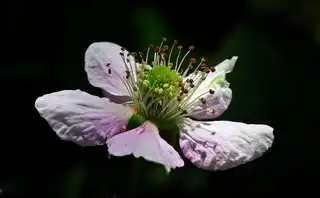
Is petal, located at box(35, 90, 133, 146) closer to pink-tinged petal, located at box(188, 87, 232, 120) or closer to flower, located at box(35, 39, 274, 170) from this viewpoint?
flower, located at box(35, 39, 274, 170)

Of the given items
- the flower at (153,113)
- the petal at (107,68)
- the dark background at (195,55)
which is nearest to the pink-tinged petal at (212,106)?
the flower at (153,113)

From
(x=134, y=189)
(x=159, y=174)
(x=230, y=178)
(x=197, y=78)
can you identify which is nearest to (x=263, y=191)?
(x=230, y=178)

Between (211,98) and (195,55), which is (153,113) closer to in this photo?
(211,98)

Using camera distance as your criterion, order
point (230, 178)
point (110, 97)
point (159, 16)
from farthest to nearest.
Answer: point (159, 16) < point (230, 178) < point (110, 97)

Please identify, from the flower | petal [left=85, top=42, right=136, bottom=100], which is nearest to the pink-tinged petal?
the flower

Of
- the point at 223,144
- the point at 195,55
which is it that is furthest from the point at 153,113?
the point at 195,55

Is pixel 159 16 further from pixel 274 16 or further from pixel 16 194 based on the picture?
pixel 16 194

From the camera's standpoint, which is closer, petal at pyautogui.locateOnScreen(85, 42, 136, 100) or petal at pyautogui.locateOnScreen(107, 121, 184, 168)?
petal at pyautogui.locateOnScreen(107, 121, 184, 168)

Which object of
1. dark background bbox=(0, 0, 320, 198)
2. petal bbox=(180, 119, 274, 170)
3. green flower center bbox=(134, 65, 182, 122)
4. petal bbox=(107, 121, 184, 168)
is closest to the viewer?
petal bbox=(107, 121, 184, 168)
